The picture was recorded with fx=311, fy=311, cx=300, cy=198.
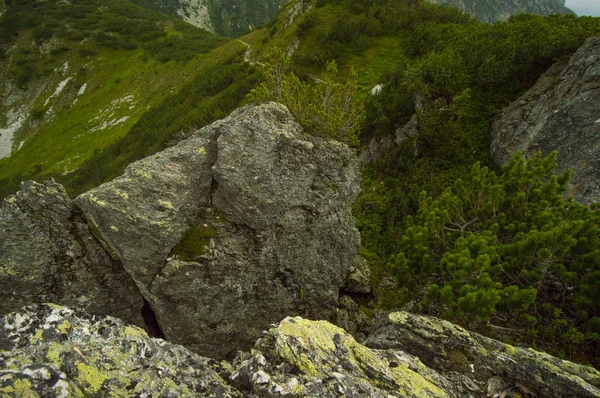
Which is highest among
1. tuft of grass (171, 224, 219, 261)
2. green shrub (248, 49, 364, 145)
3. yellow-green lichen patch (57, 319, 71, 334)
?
green shrub (248, 49, 364, 145)

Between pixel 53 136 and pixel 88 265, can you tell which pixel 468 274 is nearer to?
pixel 88 265

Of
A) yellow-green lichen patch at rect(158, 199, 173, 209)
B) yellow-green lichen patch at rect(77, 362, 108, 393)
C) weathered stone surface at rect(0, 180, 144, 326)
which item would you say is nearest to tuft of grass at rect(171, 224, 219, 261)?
yellow-green lichen patch at rect(158, 199, 173, 209)

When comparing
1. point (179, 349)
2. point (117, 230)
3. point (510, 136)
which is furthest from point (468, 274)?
point (510, 136)

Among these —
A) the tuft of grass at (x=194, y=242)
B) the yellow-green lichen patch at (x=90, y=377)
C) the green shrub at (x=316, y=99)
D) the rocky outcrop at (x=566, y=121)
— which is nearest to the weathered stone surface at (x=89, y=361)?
the yellow-green lichen patch at (x=90, y=377)

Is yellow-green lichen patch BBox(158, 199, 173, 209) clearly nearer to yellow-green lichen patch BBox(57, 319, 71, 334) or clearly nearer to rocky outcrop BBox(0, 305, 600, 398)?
rocky outcrop BBox(0, 305, 600, 398)

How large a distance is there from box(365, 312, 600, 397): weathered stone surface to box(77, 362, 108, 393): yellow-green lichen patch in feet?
23.2

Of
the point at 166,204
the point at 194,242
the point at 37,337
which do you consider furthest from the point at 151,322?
the point at 37,337

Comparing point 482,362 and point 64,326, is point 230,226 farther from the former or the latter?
point 482,362

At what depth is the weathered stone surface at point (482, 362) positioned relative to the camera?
7086mm

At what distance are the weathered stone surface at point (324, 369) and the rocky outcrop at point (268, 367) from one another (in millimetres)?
22

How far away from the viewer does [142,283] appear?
399 inches

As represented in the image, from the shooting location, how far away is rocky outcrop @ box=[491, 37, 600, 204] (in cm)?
1798

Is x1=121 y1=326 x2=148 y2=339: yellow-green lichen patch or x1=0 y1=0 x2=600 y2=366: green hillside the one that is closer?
x1=121 y1=326 x2=148 y2=339: yellow-green lichen patch

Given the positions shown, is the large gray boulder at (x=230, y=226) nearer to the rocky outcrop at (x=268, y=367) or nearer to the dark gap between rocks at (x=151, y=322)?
the dark gap between rocks at (x=151, y=322)
